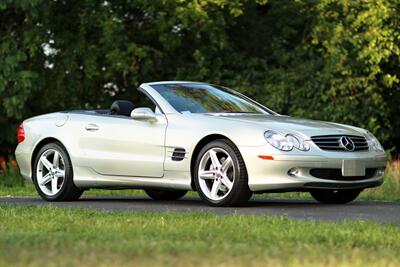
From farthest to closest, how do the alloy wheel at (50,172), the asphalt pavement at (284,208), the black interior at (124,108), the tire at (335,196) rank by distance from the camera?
1. the alloy wheel at (50,172)
2. the black interior at (124,108)
3. the tire at (335,196)
4. the asphalt pavement at (284,208)

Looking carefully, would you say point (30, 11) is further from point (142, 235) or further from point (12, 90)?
point (142, 235)

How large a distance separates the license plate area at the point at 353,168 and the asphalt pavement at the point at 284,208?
39 centimetres

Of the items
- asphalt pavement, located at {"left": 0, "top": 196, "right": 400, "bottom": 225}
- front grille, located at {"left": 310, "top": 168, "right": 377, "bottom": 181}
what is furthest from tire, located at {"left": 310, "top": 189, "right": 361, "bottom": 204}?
front grille, located at {"left": 310, "top": 168, "right": 377, "bottom": 181}

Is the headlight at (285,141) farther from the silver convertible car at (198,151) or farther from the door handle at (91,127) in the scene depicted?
the door handle at (91,127)

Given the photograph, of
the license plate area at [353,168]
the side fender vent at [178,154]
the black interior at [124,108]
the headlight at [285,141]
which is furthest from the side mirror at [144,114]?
the license plate area at [353,168]

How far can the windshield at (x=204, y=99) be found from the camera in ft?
38.3

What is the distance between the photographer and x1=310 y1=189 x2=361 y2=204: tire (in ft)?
38.9

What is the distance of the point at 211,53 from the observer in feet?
85.0

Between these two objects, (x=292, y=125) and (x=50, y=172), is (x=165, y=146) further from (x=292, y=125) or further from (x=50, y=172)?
(x=50, y=172)

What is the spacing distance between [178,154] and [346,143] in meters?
1.88

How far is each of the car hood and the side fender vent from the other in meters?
0.54

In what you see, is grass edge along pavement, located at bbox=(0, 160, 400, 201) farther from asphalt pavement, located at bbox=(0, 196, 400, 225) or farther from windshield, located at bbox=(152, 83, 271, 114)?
windshield, located at bbox=(152, 83, 271, 114)

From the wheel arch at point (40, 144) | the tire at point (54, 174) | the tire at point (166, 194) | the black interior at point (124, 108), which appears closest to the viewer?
the black interior at point (124, 108)

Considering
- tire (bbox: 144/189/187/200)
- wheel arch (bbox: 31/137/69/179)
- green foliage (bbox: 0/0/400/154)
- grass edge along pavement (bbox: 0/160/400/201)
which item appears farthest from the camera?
green foliage (bbox: 0/0/400/154)
